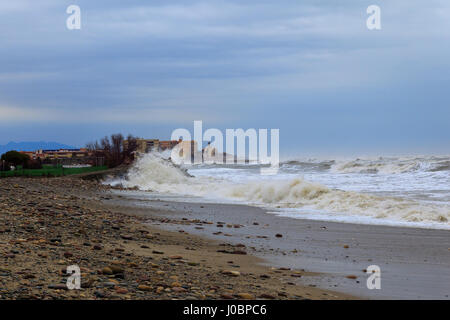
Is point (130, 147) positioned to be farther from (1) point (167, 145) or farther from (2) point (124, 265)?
(2) point (124, 265)

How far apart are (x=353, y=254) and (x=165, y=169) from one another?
2716 centimetres

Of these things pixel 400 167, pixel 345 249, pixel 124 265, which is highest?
pixel 400 167

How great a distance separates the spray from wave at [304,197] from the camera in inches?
543

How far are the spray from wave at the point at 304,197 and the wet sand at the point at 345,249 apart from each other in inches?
80.8

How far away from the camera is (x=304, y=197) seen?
19141 millimetres

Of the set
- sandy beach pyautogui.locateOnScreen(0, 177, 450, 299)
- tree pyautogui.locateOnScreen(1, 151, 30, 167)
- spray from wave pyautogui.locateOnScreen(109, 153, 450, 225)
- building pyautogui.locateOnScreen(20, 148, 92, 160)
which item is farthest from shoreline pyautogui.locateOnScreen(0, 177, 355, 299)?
building pyautogui.locateOnScreen(20, 148, 92, 160)

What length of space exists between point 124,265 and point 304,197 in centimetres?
1325

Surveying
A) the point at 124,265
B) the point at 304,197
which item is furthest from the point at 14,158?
the point at 124,265

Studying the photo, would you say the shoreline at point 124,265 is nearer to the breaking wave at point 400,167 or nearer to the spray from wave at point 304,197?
the spray from wave at point 304,197

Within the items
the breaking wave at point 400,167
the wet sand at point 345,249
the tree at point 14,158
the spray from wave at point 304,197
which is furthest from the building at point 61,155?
the wet sand at point 345,249

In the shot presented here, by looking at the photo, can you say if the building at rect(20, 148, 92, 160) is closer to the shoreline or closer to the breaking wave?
the breaking wave

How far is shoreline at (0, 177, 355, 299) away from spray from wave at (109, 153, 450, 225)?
20.4 ft

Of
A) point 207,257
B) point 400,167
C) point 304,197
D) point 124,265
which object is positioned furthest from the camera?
point 400,167
